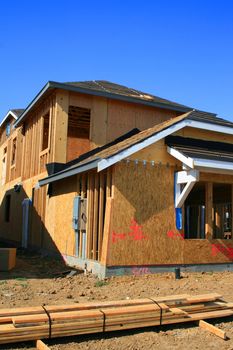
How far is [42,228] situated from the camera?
1700 cm

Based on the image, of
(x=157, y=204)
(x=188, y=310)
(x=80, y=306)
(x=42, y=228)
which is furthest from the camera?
(x=42, y=228)

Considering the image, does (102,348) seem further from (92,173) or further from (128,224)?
(92,173)

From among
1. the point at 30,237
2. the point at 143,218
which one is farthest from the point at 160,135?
the point at 30,237

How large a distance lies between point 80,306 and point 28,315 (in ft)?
2.82

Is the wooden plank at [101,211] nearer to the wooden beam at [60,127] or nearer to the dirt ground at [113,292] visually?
the dirt ground at [113,292]

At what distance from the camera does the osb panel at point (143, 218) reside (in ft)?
35.0

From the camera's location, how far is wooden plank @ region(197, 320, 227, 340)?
631 centimetres

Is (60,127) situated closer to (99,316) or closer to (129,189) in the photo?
(129,189)

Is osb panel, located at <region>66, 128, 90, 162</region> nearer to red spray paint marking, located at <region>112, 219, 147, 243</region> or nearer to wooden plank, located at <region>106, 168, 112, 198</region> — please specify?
wooden plank, located at <region>106, 168, 112, 198</region>

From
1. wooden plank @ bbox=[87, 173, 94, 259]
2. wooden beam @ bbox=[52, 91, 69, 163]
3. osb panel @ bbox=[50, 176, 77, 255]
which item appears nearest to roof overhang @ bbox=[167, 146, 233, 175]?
wooden plank @ bbox=[87, 173, 94, 259]

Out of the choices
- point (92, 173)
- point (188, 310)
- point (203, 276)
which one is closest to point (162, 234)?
point (203, 276)

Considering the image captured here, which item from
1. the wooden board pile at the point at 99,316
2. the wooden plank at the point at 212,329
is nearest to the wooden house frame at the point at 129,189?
the wooden board pile at the point at 99,316

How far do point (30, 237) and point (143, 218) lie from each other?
930 centimetres

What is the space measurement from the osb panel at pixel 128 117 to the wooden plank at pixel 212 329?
10.7 meters
